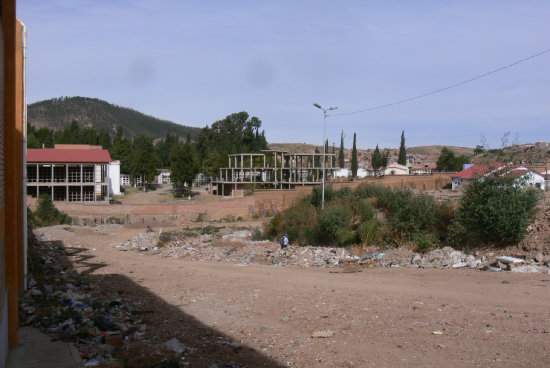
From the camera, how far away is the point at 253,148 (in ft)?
326

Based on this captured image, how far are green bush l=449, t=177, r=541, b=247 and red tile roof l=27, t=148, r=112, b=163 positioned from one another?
42.6 meters

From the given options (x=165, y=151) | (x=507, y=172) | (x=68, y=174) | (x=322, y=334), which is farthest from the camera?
(x=165, y=151)

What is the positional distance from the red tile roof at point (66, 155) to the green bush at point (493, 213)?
42556mm

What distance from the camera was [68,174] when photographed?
174ft

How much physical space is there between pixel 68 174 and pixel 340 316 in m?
48.9

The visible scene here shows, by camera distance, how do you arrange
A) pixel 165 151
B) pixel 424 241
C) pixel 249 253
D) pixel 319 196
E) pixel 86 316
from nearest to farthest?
pixel 86 316
pixel 424 241
pixel 249 253
pixel 319 196
pixel 165 151

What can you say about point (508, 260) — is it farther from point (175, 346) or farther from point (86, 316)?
point (86, 316)

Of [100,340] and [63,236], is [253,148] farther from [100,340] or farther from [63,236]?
[100,340]

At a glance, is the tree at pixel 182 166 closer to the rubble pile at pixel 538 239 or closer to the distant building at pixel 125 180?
the distant building at pixel 125 180

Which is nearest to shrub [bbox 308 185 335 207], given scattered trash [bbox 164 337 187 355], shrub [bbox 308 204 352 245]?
shrub [bbox 308 204 352 245]

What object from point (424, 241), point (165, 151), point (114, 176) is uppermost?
point (165, 151)

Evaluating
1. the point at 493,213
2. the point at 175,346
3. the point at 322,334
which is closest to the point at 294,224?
the point at 493,213

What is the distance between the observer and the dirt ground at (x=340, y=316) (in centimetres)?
820

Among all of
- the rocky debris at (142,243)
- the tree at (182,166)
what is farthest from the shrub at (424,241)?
the tree at (182,166)
